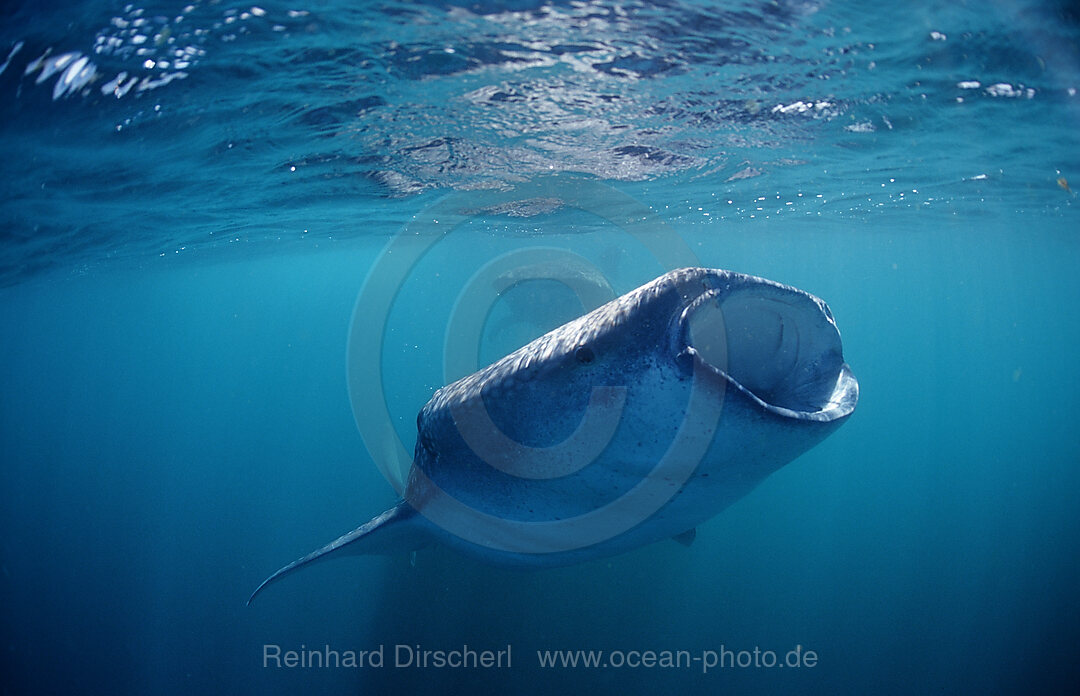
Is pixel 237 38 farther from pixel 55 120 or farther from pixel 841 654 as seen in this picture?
pixel 841 654

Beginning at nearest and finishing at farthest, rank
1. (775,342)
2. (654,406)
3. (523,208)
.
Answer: (654,406)
(775,342)
(523,208)

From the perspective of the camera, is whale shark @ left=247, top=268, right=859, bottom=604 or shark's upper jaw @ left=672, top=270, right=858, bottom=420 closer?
whale shark @ left=247, top=268, right=859, bottom=604

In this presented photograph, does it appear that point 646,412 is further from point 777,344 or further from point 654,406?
point 777,344

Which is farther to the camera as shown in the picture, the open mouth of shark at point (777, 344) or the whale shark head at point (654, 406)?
the open mouth of shark at point (777, 344)

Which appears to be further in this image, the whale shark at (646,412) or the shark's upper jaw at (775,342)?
the shark's upper jaw at (775,342)

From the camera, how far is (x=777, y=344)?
7.76ft

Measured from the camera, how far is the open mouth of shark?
6.70 ft

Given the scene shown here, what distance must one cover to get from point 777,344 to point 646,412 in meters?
0.85

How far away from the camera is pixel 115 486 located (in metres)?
26.2

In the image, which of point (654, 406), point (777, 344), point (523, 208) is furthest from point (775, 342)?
point (523, 208)

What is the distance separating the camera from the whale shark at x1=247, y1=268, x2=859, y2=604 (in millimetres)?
1843

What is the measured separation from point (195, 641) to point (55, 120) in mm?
11296

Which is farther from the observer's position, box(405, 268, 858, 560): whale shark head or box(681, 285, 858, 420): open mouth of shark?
box(681, 285, 858, 420): open mouth of shark

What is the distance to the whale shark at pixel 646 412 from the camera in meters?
1.84
